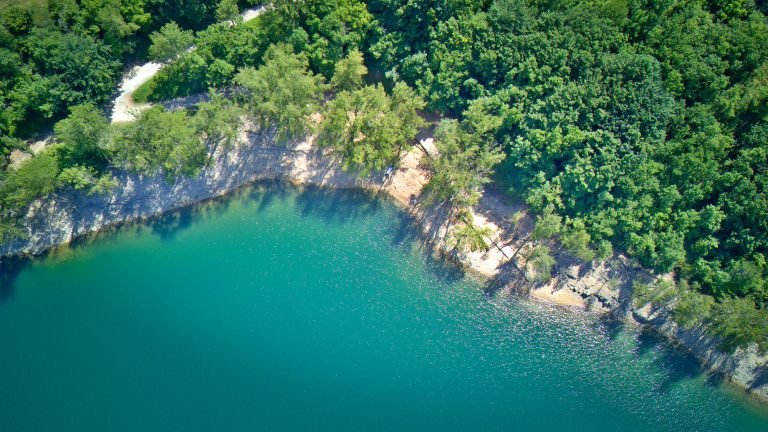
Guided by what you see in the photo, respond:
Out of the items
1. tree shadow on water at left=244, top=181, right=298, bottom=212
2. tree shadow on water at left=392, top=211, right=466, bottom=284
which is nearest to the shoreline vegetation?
tree shadow on water at left=392, top=211, right=466, bottom=284

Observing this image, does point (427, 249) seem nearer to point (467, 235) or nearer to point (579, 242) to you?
point (467, 235)

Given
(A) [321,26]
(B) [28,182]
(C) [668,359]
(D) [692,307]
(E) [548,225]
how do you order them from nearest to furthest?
(D) [692,307] < (B) [28,182] < (E) [548,225] < (A) [321,26] < (C) [668,359]

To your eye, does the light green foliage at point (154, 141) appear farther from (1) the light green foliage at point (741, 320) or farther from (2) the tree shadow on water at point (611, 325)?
(1) the light green foliage at point (741, 320)

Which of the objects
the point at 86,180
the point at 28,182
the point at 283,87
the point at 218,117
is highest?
the point at 283,87

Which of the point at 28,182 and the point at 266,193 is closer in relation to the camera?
the point at 28,182

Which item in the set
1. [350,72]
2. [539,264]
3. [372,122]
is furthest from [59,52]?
[539,264]

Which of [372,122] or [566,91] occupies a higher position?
[566,91]

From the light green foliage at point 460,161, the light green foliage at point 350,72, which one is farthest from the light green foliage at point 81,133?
the light green foliage at point 460,161
